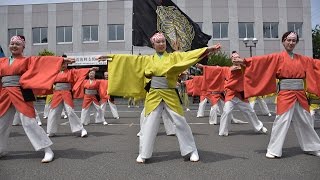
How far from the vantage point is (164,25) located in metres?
9.31

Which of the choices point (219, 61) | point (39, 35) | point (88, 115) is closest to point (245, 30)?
point (219, 61)

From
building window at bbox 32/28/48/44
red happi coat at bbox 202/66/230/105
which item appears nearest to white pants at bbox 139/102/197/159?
red happi coat at bbox 202/66/230/105

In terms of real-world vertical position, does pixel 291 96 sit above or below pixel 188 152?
above

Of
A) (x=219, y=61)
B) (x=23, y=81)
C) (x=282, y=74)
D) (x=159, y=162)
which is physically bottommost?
(x=159, y=162)

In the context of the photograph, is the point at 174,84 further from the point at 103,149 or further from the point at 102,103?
the point at 102,103

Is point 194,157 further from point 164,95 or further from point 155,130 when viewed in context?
point 164,95

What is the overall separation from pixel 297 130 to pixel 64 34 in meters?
35.6

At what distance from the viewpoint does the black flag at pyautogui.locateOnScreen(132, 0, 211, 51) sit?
8859 millimetres

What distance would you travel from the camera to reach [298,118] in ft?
19.7

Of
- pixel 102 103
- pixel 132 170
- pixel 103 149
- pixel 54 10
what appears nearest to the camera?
pixel 132 170

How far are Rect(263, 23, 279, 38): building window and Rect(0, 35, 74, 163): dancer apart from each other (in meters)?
34.8

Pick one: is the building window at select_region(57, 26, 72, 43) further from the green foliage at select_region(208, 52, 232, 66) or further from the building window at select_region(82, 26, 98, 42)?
the green foliage at select_region(208, 52, 232, 66)

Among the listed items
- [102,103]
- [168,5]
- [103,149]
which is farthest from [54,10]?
[103,149]

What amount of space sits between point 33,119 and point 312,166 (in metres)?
4.36
